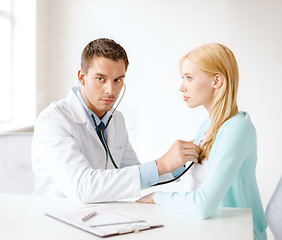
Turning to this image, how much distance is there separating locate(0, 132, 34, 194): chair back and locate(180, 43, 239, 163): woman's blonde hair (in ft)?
2.81

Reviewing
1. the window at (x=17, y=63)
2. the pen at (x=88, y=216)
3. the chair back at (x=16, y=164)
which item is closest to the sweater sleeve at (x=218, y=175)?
the pen at (x=88, y=216)

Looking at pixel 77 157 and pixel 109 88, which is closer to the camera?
pixel 77 157

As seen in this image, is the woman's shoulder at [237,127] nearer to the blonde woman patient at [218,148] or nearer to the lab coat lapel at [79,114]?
the blonde woman patient at [218,148]

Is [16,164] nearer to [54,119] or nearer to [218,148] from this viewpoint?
[54,119]

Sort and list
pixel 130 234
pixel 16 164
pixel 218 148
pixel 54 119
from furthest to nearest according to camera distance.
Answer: pixel 16 164, pixel 54 119, pixel 218 148, pixel 130 234

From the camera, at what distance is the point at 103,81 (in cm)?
185

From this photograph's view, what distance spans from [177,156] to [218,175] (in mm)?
165

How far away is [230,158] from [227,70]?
1.18 feet

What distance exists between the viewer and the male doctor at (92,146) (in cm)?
148

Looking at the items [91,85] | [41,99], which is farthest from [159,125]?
[91,85]

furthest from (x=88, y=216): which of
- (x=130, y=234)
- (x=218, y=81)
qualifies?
(x=218, y=81)

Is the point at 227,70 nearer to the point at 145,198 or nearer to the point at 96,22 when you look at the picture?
the point at 145,198

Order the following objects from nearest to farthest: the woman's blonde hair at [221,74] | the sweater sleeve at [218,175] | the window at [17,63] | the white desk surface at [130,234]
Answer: the white desk surface at [130,234]
the sweater sleeve at [218,175]
the woman's blonde hair at [221,74]
the window at [17,63]

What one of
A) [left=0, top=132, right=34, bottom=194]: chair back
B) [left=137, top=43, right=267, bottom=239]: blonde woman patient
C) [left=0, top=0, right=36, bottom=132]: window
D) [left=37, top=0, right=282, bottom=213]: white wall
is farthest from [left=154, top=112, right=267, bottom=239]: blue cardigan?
[left=0, top=0, right=36, bottom=132]: window
